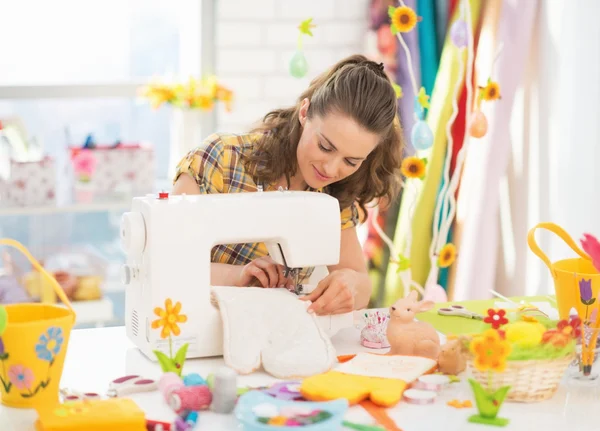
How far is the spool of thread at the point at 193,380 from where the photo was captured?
4.63ft

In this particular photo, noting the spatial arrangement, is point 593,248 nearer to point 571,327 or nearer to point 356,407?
point 571,327

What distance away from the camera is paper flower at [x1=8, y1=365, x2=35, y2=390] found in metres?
1.35

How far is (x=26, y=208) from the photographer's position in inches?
129

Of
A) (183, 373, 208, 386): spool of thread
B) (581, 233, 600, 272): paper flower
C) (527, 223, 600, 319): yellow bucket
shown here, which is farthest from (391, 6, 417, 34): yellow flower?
(183, 373, 208, 386): spool of thread

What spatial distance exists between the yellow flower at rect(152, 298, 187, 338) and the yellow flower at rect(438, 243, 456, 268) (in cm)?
175

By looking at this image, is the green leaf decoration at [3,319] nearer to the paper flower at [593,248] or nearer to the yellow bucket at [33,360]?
the yellow bucket at [33,360]

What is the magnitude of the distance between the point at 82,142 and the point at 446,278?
57.6 inches

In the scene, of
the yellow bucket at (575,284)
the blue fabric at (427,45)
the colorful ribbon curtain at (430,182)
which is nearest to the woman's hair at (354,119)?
the yellow bucket at (575,284)

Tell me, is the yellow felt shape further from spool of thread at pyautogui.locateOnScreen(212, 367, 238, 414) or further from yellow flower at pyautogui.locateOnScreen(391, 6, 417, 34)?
yellow flower at pyautogui.locateOnScreen(391, 6, 417, 34)

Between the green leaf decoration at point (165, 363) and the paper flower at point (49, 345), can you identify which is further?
the green leaf decoration at point (165, 363)

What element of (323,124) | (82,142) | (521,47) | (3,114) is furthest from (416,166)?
(3,114)

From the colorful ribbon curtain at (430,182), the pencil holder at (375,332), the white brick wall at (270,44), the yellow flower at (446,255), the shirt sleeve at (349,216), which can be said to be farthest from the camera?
the white brick wall at (270,44)

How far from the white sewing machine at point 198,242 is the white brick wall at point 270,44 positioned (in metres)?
1.82

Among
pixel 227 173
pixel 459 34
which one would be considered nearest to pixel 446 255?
pixel 459 34
